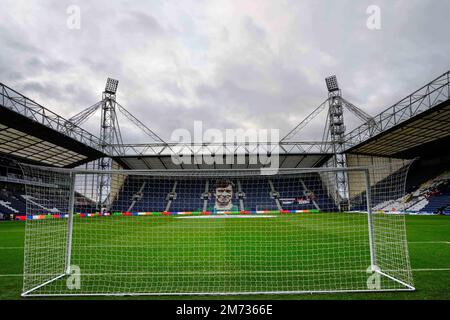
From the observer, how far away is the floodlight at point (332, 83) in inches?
1470

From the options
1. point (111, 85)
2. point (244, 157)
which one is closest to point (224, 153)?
point (244, 157)

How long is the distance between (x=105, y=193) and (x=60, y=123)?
16.4m

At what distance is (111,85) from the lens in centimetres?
3709

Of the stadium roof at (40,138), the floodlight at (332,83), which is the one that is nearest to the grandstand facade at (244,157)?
the stadium roof at (40,138)

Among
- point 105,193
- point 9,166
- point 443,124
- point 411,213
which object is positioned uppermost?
point 443,124

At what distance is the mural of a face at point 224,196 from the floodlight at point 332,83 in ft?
76.3

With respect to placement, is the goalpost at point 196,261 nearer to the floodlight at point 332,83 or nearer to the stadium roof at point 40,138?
the stadium roof at point 40,138

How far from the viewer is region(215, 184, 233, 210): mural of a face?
22.7m

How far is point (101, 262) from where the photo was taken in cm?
626

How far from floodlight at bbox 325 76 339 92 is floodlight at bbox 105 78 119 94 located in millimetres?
29643

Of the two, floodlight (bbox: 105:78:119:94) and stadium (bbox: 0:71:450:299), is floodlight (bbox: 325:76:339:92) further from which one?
floodlight (bbox: 105:78:119:94)

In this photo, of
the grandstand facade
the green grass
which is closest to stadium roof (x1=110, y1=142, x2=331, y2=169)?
the grandstand facade
